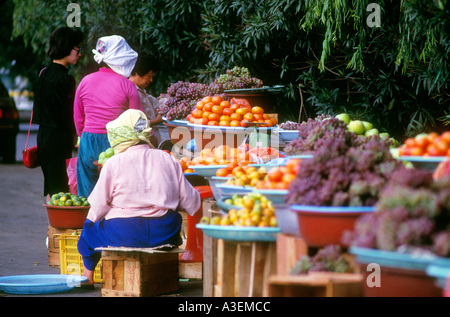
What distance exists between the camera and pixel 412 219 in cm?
275

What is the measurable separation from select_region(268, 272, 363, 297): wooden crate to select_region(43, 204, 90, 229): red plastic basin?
10.6ft

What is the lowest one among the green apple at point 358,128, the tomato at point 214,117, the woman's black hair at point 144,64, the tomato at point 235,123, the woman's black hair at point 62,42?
the tomato at point 235,123

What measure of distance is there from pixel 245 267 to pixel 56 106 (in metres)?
3.46

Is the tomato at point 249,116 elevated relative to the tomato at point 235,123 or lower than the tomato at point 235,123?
elevated

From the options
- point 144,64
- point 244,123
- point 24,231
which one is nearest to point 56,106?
point 144,64

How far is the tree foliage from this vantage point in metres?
6.59

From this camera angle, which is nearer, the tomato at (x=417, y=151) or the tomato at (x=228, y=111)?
the tomato at (x=417, y=151)

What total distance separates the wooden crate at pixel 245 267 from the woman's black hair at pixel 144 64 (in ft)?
11.0

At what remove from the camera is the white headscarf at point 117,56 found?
21.3ft

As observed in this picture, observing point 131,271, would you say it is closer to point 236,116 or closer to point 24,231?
point 236,116

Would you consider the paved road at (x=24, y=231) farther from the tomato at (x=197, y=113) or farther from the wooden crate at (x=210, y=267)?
the tomato at (x=197, y=113)

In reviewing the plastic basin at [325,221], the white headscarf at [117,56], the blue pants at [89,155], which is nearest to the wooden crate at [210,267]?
the plastic basin at [325,221]

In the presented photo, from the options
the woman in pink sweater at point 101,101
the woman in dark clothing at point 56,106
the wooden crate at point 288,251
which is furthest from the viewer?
the woman in dark clothing at point 56,106

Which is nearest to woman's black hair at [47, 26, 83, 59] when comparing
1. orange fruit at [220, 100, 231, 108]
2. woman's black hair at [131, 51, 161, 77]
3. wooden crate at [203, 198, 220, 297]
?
woman's black hair at [131, 51, 161, 77]
